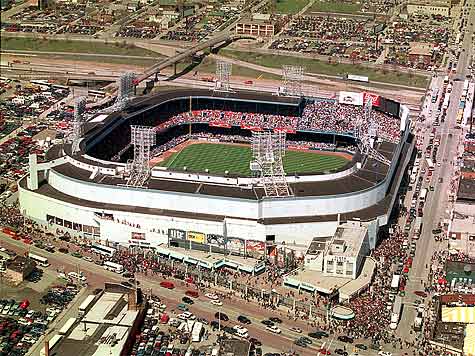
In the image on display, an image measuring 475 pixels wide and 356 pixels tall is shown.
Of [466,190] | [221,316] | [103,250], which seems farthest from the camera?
[466,190]

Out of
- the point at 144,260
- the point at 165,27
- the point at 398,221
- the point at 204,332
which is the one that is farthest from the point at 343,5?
the point at 204,332

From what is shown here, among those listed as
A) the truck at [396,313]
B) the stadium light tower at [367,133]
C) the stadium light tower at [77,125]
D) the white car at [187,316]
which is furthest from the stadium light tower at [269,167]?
the stadium light tower at [77,125]

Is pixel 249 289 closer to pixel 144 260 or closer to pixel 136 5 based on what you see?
pixel 144 260

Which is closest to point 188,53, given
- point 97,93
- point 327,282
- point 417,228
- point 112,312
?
point 97,93

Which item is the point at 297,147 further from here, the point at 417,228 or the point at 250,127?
the point at 417,228

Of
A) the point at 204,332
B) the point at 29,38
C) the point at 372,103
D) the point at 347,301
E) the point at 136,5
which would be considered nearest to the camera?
the point at 204,332

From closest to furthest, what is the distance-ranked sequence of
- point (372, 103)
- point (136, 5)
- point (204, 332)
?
point (204, 332) < point (372, 103) < point (136, 5)

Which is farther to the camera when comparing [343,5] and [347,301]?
[343,5]

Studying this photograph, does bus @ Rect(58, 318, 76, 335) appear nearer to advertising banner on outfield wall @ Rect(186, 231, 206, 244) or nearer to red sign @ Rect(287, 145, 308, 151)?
advertising banner on outfield wall @ Rect(186, 231, 206, 244)
